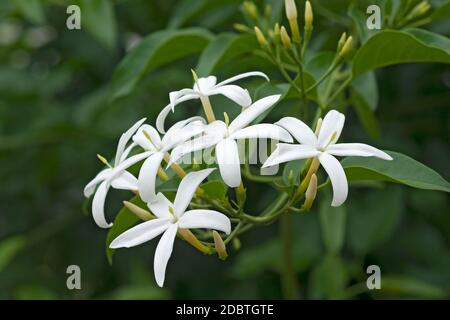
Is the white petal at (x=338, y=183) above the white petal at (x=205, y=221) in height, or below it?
above

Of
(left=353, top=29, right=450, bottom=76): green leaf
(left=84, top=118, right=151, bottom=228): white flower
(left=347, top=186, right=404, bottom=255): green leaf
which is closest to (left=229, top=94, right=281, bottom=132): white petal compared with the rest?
(left=84, top=118, right=151, bottom=228): white flower

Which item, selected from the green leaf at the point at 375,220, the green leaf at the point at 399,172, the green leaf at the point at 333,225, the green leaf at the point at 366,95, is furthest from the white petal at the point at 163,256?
the green leaf at the point at 375,220

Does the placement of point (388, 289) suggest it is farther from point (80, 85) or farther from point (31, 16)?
point (80, 85)

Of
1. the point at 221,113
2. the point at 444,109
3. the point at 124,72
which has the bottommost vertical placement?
the point at 221,113

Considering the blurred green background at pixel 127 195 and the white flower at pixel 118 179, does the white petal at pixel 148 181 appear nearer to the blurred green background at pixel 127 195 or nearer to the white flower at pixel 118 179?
the white flower at pixel 118 179

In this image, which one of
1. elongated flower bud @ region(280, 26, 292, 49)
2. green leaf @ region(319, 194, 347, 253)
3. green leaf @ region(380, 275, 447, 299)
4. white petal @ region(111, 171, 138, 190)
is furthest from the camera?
green leaf @ region(380, 275, 447, 299)

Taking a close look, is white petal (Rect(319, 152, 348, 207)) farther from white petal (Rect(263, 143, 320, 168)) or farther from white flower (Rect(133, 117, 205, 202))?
white flower (Rect(133, 117, 205, 202))

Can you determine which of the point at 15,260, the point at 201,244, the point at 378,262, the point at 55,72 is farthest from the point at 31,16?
the point at 378,262
